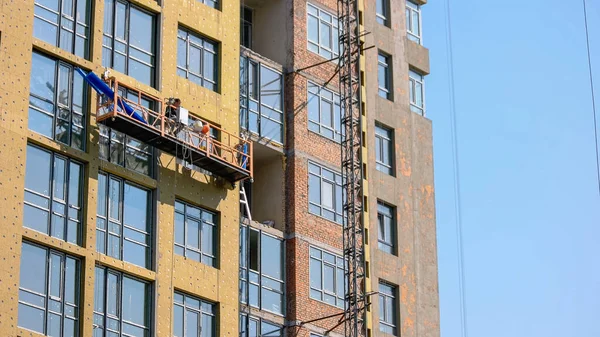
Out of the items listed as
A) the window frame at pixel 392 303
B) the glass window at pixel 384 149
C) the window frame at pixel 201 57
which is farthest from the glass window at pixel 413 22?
the window frame at pixel 201 57

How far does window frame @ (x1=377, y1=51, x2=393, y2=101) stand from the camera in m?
76.9

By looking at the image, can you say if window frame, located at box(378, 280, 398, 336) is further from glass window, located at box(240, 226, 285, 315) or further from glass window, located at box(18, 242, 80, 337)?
glass window, located at box(18, 242, 80, 337)

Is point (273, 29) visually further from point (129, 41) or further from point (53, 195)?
point (53, 195)

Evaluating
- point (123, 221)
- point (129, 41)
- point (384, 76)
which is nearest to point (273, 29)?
point (384, 76)

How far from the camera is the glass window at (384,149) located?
7531 centimetres

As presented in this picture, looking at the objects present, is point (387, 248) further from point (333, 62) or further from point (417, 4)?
point (417, 4)

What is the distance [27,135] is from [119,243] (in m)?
5.74

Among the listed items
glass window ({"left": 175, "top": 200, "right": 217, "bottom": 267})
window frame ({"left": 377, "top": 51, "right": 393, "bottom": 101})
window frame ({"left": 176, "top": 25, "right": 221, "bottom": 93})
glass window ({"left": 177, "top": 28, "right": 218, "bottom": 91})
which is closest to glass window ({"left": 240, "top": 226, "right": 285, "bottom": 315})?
glass window ({"left": 175, "top": 200, "right": 217, "bottom": 267})

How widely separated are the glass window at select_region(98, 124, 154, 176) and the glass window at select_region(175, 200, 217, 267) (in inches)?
86.6

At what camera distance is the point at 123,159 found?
2400 inches

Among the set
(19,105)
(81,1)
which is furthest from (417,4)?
(19,105)

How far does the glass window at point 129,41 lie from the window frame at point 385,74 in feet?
52.3

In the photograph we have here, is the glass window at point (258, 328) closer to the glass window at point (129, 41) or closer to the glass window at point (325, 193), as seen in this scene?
the glass window at point (325, 193)

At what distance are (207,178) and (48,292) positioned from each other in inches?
419
